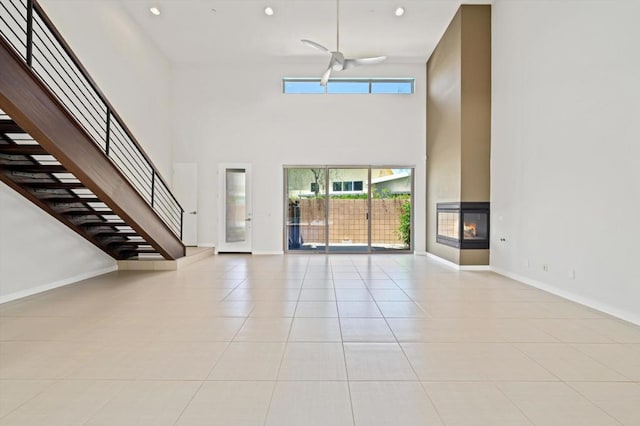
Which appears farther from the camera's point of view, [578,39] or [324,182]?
[324,182]

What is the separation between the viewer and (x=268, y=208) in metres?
9.12

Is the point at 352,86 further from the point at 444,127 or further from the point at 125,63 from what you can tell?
the point at 125,63

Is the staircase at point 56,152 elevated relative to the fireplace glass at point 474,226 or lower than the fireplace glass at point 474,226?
elevated

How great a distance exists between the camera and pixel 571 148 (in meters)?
4.45

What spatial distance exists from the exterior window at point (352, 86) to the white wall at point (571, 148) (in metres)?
2.91

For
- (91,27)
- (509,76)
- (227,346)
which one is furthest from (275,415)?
(91,27)

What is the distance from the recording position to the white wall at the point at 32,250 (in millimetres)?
4211

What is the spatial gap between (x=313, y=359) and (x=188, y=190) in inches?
292

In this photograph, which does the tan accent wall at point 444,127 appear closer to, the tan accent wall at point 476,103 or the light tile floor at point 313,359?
the tan accent wall at point 476,103

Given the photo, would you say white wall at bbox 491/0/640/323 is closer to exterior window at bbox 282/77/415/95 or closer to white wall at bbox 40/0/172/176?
exterior window at bbox 282/77/415/95

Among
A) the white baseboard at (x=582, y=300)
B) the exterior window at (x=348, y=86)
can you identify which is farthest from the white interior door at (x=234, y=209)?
the white baseboard at (x=582, y=300)

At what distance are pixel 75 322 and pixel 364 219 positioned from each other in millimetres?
6741

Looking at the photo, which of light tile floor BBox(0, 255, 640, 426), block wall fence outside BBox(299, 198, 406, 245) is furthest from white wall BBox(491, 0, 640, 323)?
block wall fence outside BBox(299, 198, 406, 245)

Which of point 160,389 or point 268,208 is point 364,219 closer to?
point 268,208
